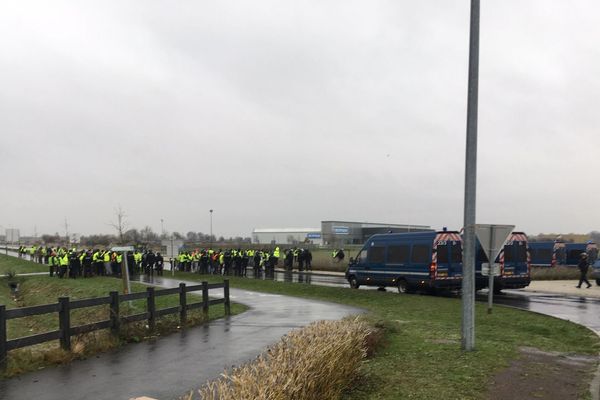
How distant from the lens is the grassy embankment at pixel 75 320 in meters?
8.46

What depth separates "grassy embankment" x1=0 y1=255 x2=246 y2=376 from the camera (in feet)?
27.8

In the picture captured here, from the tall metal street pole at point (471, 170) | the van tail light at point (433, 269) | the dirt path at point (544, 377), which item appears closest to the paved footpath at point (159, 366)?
the tall metal street pole at point (471, 170)

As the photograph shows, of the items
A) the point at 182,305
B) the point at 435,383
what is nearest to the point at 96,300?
the point at 182,305

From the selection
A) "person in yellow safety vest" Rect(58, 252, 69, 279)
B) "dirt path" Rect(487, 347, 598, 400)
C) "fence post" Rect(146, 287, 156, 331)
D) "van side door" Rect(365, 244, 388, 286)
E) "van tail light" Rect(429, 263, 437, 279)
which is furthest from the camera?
"person in yellow safety vest" Rect(58, 252, 69, 279)

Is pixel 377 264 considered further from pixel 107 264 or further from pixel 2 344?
pixel 107 264

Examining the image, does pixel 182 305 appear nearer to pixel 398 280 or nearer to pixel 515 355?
pixel 515 355

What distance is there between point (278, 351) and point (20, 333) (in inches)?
530

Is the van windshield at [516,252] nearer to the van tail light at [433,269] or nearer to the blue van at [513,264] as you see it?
the blue van at [513,264]

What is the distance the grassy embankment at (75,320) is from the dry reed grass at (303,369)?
13.3 feet

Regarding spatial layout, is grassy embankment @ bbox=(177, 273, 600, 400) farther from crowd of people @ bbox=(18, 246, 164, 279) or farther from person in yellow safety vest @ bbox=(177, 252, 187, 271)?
person in yellow safety vest @ bbox=(177, 252, 187, 271)

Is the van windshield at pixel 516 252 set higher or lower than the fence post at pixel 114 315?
higher

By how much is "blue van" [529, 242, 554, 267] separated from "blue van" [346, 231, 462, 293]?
18905 mm

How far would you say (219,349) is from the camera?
9.59 metres

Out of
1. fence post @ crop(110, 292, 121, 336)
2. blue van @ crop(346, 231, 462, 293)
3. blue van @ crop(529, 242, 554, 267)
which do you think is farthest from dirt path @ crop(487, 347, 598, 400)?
blue van @ crop(529, 242, 554, 267)
